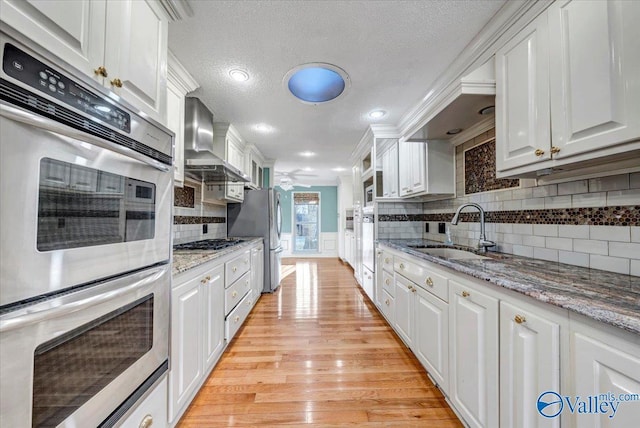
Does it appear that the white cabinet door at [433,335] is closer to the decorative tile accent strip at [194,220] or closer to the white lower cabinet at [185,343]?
the white lower cabinet at [185,343]

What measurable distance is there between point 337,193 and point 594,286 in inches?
281

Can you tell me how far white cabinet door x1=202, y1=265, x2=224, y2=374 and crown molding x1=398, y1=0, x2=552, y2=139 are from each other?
2.01m

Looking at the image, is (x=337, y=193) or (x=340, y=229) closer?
(x=340, y=229)

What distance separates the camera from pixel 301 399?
5.20ft

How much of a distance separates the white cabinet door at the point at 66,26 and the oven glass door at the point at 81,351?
27.5 inches

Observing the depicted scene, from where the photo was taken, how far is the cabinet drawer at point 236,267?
211cm

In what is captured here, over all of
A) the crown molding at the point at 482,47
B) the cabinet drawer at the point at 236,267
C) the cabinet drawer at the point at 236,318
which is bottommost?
the cabinet drawer at the point at 236,318

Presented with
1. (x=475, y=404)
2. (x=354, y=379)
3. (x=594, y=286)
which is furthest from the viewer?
(x=354, y=379)

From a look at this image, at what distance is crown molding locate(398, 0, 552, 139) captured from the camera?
132cm

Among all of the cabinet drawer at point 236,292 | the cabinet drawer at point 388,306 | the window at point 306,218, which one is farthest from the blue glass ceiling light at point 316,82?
the window at point 306,218

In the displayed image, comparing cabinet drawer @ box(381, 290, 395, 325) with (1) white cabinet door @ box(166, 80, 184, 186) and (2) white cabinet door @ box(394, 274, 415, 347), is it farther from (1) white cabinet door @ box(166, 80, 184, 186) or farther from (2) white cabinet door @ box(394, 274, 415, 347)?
(1) white cabinet door @ box(166, 80, 184, 186)

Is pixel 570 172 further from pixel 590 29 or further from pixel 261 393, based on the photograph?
pixel 261 393

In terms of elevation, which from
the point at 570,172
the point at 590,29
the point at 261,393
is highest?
the point at 590,29

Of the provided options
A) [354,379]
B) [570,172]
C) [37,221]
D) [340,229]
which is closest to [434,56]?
[570,172]
